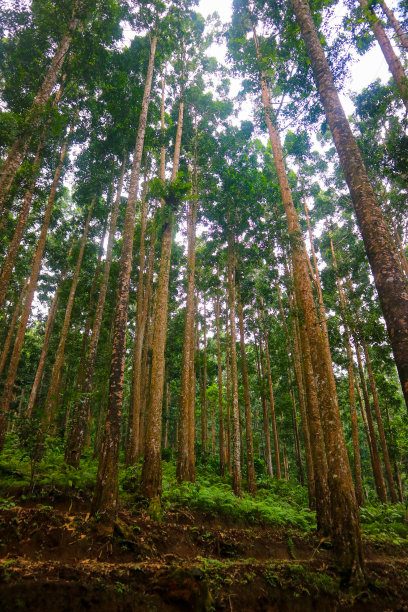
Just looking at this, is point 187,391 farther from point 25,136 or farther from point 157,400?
point 25,136

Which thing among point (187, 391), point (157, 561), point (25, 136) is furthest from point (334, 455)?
point (25, 136)

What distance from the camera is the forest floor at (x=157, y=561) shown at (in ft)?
12.0

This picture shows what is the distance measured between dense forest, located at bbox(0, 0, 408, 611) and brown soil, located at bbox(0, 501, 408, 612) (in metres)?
0.04

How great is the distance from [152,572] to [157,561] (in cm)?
76

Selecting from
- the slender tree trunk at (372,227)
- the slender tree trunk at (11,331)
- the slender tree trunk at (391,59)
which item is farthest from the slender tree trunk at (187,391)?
the slender tree trunk at (11,331)

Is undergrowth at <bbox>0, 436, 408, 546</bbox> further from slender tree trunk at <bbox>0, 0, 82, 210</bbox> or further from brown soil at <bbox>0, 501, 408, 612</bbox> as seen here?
slender tree trunk at <bbox>0, 0, 82, 210</bbox>

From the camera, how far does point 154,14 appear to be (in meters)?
12.8

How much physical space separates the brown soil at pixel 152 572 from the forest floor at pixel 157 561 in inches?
0.6

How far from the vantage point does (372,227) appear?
15.5 feet

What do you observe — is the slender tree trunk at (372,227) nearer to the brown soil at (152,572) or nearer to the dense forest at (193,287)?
the dense forest at (193,287)

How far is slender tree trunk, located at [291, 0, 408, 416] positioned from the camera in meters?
3.85

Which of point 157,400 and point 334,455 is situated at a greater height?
point 157,400

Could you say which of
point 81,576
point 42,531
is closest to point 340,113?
point 81,576

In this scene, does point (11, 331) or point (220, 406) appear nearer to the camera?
point (11, 331)
